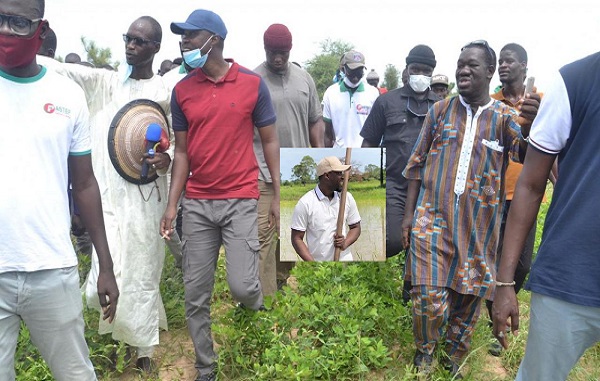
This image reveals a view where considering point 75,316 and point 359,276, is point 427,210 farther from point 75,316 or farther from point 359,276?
point 75,316

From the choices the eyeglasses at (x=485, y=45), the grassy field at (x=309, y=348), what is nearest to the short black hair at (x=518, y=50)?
the eyeglasses at (x=485, y=45)

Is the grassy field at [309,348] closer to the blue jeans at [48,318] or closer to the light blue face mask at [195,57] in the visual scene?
the blue jeans at [48,318]

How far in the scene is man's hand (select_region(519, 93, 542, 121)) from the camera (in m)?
3.00

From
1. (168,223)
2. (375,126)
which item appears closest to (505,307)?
(168,223)

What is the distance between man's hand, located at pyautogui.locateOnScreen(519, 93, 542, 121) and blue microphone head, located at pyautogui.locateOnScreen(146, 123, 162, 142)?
229cm

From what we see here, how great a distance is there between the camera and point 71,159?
2.76 meters

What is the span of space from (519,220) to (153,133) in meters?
2.49

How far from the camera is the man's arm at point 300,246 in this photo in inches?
201

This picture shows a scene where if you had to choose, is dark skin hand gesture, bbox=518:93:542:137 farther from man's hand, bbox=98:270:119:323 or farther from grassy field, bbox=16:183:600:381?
man's hand, bbox=98:270:119:323

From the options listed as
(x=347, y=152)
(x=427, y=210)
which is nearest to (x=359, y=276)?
(x=347, y=152)

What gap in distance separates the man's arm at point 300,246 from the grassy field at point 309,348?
31cm

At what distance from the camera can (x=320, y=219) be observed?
5145 millimetres

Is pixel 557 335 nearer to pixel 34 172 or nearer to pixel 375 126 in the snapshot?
pixel 34 172

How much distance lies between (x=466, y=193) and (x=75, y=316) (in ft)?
7.77
